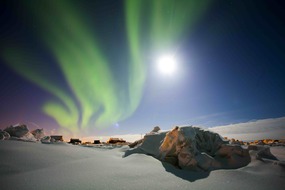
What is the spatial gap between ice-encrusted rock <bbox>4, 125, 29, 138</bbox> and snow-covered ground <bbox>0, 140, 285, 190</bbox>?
4.49 meters

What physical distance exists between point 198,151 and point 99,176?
388 centimetres

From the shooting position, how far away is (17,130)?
864cm

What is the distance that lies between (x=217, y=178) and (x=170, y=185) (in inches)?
62.8

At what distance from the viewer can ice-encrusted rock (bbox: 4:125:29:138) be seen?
849 cm

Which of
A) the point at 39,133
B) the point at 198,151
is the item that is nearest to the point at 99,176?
the point at 198,151

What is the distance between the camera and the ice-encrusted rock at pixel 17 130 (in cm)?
849

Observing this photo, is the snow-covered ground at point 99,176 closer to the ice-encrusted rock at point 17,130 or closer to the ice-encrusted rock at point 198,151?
the ice-encrusted rock at point 198,151

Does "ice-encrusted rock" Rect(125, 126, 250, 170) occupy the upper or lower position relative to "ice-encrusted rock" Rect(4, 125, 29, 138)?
lower

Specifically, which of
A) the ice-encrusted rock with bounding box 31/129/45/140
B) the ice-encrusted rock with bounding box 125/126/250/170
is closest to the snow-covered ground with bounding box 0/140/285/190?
the ice-encrusted rock with bounding box 125/126/250/170

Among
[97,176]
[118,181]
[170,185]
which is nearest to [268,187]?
[170,185]

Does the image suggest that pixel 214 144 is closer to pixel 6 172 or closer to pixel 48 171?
pixel 48 171

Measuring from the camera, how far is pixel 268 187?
3984mm

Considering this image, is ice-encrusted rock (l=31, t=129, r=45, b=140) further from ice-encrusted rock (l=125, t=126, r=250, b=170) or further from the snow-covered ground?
ice-encrusted rock (l=125, t=126, r=250, b=170)

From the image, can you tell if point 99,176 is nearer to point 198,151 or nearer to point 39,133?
point 198,151
